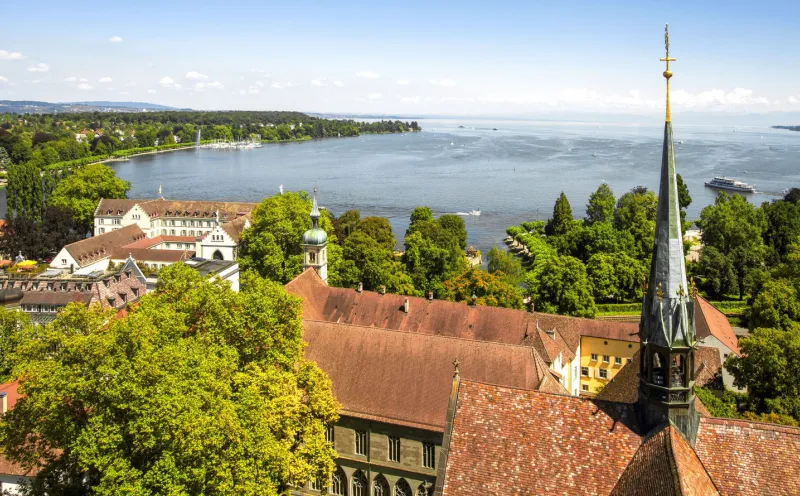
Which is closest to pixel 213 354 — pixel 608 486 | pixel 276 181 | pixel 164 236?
pixel 608 486

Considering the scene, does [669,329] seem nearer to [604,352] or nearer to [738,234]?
[604,352]

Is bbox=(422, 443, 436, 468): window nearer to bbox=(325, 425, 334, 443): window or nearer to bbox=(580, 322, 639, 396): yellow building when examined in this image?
bbox=(325, 425, 334, 443): window

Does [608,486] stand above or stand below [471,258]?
above

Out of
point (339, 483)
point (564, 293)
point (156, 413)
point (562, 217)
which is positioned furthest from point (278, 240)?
point (562, 217)

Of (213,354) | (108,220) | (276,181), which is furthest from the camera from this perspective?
(276,181)

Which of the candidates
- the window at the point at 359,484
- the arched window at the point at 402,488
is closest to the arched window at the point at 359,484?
the window at the point at 359,484

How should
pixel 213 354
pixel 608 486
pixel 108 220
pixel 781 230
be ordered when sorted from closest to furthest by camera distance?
pixel 608 486
pixel 213 354
pixel 781 230
pixel 108 220

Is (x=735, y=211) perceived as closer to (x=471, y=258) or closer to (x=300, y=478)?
(x=471, y=258)

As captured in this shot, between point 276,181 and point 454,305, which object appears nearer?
point 454,305

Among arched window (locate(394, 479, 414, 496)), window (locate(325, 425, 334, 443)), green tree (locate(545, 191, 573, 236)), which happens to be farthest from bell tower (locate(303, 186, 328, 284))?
green tree (locate(545, 191, 573, 236))
